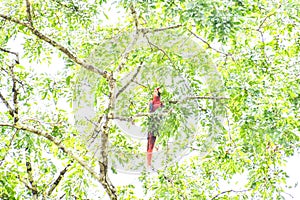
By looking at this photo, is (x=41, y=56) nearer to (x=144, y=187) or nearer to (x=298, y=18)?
(x=144, y=187)

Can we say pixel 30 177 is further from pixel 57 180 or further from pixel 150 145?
pixel 150 145

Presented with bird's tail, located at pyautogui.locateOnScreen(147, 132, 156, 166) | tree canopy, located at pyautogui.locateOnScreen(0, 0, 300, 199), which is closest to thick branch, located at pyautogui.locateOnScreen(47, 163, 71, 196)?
tree canopy, located at pyautogui.locateOnScreen(0, 0, 300, 199)

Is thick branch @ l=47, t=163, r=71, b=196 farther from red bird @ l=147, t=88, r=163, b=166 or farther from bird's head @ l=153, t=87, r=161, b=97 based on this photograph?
bird's head @ l=153, t=87, r=161, b=97

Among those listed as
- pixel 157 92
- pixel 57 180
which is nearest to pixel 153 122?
pixel 157 92

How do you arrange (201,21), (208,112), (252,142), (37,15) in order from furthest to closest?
(37,15)
(208,112)
(252,142)
(201,21)

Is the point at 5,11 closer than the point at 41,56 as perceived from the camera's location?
Yes

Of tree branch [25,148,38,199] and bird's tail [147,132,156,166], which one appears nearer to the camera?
bird's tail [147,132,156,166]

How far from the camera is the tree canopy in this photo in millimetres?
2510

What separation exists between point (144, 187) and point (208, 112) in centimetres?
69

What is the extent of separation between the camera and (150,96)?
3006 millimetres

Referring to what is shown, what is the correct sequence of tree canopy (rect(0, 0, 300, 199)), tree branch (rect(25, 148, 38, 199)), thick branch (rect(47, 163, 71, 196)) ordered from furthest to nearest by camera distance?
thick branch (rect(47, 163, 71, 196)) → tree branch (rect(25, 148, 38, 199)) → tree canopy (rect(0, 0, 300, 199))

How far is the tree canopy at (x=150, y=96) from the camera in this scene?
2510 mm

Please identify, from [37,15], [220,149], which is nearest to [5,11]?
[37,15]

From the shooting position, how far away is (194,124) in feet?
9.64
